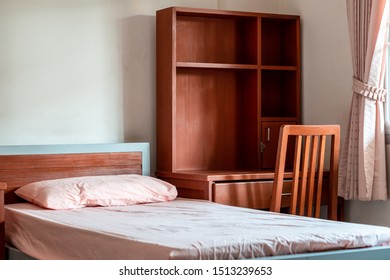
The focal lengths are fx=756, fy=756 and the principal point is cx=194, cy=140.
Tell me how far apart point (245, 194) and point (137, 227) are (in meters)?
1.26

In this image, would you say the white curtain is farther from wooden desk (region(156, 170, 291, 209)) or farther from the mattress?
the mattress

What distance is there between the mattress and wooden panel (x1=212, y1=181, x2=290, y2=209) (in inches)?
12.2

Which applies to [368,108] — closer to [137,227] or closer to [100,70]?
[100,70]

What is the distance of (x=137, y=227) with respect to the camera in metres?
3.05

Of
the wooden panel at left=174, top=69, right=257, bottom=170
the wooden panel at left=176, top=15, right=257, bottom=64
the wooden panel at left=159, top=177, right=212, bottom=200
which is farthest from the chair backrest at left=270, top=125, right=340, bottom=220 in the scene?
the wooden panel at left=176, top=15, right=257, bottom=64

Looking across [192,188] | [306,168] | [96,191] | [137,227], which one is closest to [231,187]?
[192,188]

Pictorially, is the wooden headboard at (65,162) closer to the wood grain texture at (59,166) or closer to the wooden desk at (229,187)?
the wood grain texture at (59,166)

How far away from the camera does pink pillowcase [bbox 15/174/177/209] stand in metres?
3.74

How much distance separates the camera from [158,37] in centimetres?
459

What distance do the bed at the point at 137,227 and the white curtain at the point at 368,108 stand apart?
0.83m

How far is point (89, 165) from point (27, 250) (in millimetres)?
935

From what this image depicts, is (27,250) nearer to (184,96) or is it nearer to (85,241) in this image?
(85,241)
